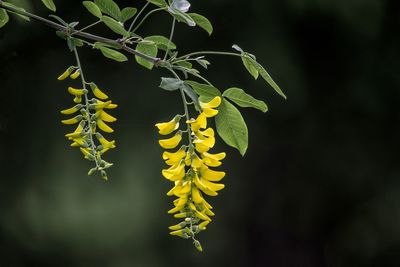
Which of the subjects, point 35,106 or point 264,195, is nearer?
point 35,106

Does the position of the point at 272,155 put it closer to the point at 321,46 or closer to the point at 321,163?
the point at 321,163

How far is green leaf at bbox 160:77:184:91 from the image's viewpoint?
100 centimetres

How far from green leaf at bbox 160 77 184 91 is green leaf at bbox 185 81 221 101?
2.6 inches

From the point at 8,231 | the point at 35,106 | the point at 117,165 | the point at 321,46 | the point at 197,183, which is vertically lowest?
the point at 197,183

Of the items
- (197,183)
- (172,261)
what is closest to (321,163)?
(172,261)

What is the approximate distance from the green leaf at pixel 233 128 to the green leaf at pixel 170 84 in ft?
0.40

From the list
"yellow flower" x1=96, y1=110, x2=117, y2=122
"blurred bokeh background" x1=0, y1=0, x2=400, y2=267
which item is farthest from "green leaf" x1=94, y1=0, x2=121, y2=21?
"blurred bokeh background" x1=0, y1=0, x2=400, y2=267

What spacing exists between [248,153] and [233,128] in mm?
3436

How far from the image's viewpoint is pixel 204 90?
109 centimetres

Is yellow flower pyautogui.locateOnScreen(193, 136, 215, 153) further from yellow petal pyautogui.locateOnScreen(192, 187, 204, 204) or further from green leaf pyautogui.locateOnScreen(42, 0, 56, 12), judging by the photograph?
green leaf pyautogui.locateOnScreen(42, 0, 56, 12)

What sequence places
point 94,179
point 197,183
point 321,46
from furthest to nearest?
point 321,46 → point 94,179 → point 197,183

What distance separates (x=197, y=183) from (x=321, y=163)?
12.2 ft

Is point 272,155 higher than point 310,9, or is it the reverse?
point 310,9

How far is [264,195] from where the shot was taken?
471 cm
